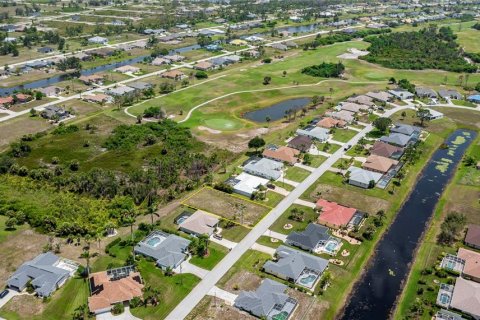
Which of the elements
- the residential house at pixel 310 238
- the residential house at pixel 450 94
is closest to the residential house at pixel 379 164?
the residential house at pixel 310 238

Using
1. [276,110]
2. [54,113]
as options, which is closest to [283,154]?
[276,110]

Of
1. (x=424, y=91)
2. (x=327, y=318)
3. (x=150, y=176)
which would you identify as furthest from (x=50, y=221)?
(x=424, y=91)

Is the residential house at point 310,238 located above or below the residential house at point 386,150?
below

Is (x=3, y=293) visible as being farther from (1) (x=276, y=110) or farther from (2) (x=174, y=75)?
(2) (x=174, y=75)

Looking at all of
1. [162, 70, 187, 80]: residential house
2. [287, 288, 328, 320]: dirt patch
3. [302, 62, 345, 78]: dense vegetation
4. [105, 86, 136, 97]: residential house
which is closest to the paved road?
[287, 288, 328, 320]: dirt patch

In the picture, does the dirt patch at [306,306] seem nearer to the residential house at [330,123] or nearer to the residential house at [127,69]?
the residential house at [330,123]

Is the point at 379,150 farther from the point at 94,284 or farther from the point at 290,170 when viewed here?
the point at 94,284

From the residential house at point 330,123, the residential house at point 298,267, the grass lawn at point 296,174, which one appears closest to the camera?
the residential house at point 298,267
